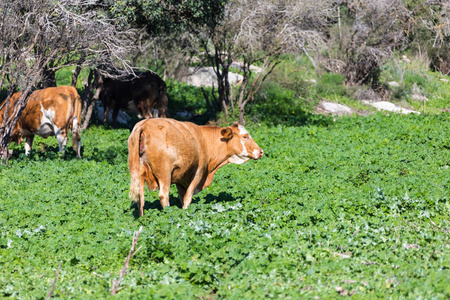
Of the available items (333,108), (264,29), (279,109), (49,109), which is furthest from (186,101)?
(49,109)

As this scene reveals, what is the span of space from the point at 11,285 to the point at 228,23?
50.7ft

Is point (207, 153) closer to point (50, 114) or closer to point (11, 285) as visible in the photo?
point (11, 285)

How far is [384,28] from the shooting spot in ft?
100

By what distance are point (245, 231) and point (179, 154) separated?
1.88 m

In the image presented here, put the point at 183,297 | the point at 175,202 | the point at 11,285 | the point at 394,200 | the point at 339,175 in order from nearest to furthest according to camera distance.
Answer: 1. the point at 183,297
2. the point at 11,285
3. the point at 394,200
4. the point at 175,202
5. the point at 339,175

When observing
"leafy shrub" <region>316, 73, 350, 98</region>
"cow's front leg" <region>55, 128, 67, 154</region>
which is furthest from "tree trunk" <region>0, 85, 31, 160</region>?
"leafy shrub" <region>316, 73, 350, 98</region>

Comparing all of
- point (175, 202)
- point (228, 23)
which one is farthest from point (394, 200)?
point (228, 23)

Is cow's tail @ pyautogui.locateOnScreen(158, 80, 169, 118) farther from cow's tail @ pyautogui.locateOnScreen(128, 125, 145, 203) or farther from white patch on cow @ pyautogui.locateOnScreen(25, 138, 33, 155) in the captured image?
cow's tail @ pyautogui.locateOnScreen(128, 125, 145, 203)

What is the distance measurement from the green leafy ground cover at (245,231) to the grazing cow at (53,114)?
0.91 metres

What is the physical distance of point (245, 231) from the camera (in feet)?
28.1

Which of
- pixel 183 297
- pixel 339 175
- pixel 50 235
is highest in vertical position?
pixel 183 297

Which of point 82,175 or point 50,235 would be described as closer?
point 50,235

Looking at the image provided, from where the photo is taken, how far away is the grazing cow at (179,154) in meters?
9.11

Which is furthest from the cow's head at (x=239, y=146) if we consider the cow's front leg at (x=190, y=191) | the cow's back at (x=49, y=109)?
the cow's back at (x=49, y=109)
